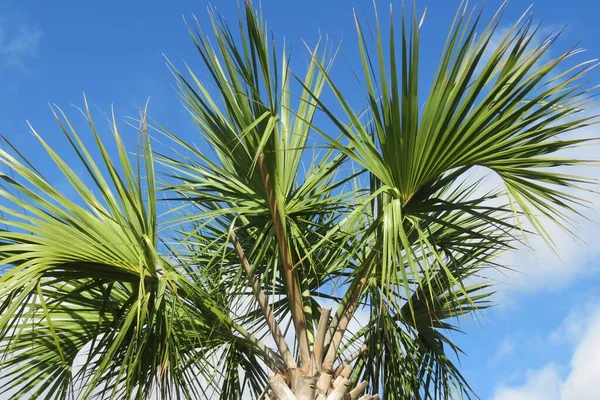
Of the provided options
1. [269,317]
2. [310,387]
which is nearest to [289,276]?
[269,317]

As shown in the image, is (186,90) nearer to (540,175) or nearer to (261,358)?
(261,358)

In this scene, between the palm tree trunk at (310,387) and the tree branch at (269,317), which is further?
the tree branch at (269,317)

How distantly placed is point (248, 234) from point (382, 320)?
1.04m

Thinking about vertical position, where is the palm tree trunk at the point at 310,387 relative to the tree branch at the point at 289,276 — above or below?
below

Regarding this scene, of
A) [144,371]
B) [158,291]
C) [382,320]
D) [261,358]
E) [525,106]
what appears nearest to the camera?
[525,106]

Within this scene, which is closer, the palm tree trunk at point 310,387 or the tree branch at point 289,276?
the palm tree trunk at point 310,387

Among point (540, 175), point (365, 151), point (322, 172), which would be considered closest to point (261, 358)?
point (322, 172)

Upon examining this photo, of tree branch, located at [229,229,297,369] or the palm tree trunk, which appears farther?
tree branch, located at [229,229,297,369]

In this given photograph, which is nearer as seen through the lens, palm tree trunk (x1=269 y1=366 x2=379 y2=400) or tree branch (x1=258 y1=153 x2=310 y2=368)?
palm tree trunk (x1=269 y1=366 x2=379 y2=400)

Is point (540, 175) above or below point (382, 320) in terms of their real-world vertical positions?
above

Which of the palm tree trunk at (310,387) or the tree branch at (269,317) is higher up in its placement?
the tree branch at (269,317)

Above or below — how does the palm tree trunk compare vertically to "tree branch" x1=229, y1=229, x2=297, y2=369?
below

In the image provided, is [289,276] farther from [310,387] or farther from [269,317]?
[310,387]

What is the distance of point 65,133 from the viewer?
3809 mm
